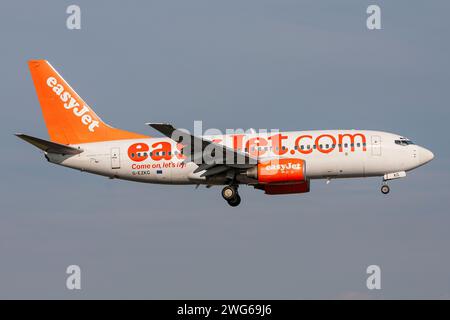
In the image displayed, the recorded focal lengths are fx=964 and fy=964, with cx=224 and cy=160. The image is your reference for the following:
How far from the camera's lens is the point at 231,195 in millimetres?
67188

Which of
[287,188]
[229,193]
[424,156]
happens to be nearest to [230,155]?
[229,193]

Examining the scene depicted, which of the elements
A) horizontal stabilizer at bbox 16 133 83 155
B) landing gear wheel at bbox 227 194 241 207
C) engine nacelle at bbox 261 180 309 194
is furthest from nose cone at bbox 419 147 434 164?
horizontal stabilizer at bbox 16 133 83 155

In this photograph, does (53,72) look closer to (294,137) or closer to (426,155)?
(294,137)

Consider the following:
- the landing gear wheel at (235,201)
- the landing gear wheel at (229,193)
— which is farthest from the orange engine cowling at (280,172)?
the landing gear wheel at (235,201)

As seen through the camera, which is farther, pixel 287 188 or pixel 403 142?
pixel 287 188

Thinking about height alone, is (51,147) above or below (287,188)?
above

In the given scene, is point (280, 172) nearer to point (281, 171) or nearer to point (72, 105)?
point (281, 171)

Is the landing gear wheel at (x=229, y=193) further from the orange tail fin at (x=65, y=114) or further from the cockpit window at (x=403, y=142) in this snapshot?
the cockpit window at (x=403, y=142)

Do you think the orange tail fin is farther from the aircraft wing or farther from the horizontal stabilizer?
the aircraft wing

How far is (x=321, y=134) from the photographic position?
2579 inches

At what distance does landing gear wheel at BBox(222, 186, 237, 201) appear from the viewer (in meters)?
67.2

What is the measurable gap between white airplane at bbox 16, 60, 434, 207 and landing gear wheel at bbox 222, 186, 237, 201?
2.7 inches

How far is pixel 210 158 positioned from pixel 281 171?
4.99 metres

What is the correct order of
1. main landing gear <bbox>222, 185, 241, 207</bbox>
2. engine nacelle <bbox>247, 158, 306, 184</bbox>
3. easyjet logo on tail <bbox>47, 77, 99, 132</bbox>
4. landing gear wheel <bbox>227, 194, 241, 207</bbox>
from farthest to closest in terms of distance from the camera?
1. easyjet logo on tail <bbox>47, 77, 99, 132</bbox>
2. landing gear wheel <bbox>227, 194, 241, 207</bbox>
3. main landing gear <bbox>222, 185, 241, 207</bbox>
4. engine nacelle <bbox>247, 158, 306, 184</bbox>
